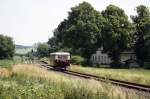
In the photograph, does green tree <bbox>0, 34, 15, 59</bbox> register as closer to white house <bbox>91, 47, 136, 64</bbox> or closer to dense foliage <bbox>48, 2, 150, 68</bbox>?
white house <bbox>91, 47, 136, 64</bbox>

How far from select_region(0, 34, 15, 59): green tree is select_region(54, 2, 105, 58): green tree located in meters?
77.8

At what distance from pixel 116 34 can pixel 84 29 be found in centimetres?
665

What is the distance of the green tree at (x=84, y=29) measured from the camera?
85.6m

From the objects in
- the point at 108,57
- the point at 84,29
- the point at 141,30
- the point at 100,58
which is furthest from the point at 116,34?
the point at 100,58

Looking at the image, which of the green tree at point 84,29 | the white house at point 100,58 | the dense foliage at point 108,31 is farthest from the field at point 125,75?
the white house at point 100,58

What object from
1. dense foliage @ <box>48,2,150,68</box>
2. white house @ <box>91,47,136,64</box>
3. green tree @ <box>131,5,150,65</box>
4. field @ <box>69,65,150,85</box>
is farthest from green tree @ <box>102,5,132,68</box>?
field @ <box>69,65,150,85</box>

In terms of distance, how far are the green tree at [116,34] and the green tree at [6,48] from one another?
84.9 metres

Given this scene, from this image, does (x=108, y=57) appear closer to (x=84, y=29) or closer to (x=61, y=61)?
(x=84, y=29)

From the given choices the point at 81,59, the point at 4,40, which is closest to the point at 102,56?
the point at 81,59

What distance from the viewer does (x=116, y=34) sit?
86000 mm

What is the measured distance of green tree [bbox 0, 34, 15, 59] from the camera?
16938 cm

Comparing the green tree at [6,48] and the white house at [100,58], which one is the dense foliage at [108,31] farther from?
the green tree at [6,48]

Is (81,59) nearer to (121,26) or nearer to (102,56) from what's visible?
(121,26)

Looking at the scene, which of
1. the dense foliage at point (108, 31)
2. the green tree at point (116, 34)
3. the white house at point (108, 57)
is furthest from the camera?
the white house at point (108, 57)
